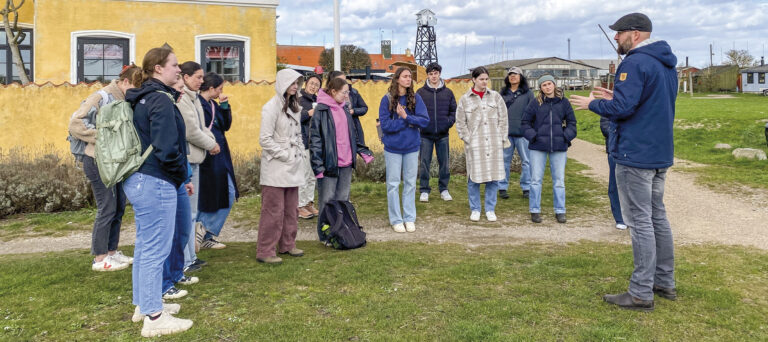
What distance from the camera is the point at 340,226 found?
616 cm

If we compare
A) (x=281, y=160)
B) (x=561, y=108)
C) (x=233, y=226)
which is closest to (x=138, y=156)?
(x=281, y=160)

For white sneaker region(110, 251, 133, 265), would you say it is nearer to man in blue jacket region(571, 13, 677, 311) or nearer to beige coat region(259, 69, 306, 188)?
beige coat region(259, 69, 306, 188)

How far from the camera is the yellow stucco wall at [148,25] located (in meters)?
13.3

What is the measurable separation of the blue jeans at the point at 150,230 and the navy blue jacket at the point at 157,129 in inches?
3.2

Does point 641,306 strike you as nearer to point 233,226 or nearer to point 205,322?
point 205,322

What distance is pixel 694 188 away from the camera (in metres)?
10.1

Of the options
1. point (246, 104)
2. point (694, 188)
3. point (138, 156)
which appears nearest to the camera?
point (138, 156)

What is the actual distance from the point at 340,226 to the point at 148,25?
10288 millimetres

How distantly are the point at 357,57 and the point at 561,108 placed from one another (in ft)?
125

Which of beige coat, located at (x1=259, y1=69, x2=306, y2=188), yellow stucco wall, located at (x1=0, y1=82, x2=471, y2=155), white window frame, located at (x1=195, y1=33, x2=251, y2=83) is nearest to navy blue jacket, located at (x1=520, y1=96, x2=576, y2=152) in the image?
beige coat, located at (x1=259, y1=69, x2=306, y2=188)

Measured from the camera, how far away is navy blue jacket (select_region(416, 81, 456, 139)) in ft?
28.2

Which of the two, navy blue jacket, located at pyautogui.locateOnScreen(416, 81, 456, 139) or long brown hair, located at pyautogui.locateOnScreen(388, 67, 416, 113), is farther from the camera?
navy blue jacket, located at pyautogui.locateOnScreen(416, 81, 456, 139)

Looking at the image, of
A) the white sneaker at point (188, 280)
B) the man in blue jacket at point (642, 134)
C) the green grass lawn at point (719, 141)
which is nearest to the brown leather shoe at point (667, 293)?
the man in blue jacket at point (642, 134)

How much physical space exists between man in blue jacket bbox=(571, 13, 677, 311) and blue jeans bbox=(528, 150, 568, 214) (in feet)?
10.5
